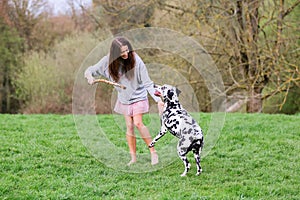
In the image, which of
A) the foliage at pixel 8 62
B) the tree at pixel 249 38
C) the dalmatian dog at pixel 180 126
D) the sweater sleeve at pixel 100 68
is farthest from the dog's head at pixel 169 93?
the foliage at pixel 8 62

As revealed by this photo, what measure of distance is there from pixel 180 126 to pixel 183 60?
8692mm

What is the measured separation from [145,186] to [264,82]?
9800 millimetres

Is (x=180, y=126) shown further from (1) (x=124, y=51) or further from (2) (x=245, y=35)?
(2) (x=245, y=35)

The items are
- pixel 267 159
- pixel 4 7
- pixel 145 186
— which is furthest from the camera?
pixel 4 7

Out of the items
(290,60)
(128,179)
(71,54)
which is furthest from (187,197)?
(71,54)

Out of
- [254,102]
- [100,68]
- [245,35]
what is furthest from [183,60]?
[100,68]

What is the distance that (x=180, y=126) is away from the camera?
5.19 metres

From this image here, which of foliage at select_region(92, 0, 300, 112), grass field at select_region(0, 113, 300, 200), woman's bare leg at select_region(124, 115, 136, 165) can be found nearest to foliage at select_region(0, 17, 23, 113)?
foliage at select_region(92, 0, 300, 112)

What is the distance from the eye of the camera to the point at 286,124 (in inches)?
366

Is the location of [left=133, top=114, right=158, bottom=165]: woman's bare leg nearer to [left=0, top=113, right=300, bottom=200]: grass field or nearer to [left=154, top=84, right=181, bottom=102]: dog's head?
[left=0, top=113, right=300, bottom=200]: grass field

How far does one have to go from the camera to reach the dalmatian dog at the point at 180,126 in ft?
16.9

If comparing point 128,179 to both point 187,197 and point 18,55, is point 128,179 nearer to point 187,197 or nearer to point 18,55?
point 187,197

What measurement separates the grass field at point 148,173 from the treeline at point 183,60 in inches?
194

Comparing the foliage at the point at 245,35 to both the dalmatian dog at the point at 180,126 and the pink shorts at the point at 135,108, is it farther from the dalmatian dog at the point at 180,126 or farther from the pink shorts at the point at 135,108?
the dalmatian dog at the point at 180,126
